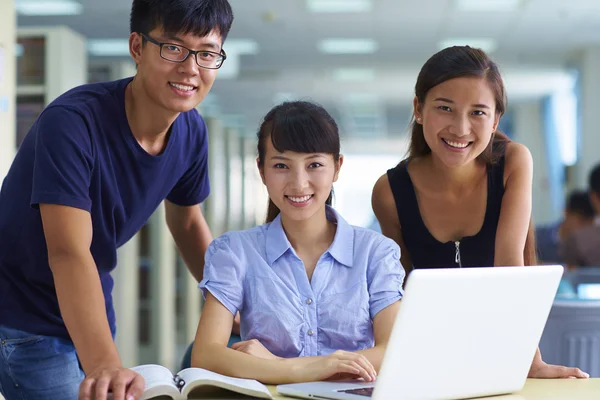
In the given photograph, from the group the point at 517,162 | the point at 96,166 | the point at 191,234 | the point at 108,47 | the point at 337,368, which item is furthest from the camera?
the point at 108,47

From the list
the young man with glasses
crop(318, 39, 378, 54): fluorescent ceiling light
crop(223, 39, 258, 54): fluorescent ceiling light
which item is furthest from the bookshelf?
crop(318, 39, 378, 54): fluorescent ceiling light

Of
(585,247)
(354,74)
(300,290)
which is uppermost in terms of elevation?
(354,74)

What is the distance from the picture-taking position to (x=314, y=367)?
135 cm

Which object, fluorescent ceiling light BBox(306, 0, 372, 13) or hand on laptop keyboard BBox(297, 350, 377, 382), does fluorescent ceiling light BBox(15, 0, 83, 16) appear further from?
hand on laptop keyboard BBox(297, 350, 377, 382)

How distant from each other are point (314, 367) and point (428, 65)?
83cm

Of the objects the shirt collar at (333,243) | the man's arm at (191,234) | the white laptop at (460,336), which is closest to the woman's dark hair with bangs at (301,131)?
the shirt collar at (333,243)

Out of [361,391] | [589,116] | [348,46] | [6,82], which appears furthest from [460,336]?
[589,116]

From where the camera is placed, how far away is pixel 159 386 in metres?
1.16

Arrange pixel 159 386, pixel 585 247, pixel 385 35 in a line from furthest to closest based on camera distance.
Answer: pixel 385 35 < pixel 585 247 < pixel 159 386

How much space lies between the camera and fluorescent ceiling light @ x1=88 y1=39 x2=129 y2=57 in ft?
29.8

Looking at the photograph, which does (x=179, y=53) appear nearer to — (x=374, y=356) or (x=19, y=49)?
(x=374, y=356)

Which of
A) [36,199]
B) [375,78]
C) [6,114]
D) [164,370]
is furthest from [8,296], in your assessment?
[375,78]

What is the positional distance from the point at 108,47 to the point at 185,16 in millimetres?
8147

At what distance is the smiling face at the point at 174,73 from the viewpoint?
163cm
